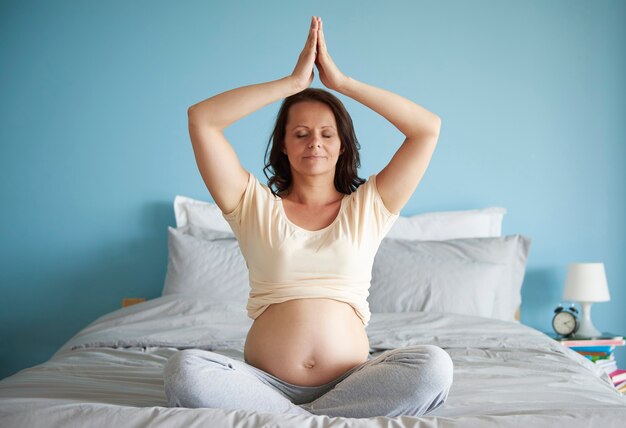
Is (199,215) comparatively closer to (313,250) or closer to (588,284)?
(313,250)

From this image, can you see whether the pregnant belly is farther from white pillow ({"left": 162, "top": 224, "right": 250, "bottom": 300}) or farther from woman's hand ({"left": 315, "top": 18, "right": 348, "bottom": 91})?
white pillow ({"left": 162, "top": 224, "right": 250, "bottom": 300})

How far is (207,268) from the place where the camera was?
10.2 feet

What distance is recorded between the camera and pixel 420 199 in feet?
11.9

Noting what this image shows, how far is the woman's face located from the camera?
1.86 metres

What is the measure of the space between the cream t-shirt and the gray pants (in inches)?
9.1

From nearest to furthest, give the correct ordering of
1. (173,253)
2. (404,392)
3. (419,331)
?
(404,392) < (419,331) < (173,253)

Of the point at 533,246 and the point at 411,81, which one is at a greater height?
the point at 411,81

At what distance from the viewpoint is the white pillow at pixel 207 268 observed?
3037 millimetres

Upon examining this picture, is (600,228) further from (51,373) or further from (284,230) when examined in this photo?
(51,373)

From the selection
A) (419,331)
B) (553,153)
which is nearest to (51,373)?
(419,331)

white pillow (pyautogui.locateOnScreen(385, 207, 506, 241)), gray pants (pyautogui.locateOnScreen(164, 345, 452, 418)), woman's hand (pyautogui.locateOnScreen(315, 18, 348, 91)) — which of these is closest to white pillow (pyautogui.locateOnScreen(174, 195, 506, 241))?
white pillow (pyautogui.locateOnScreen(385, 207, 506, 241))

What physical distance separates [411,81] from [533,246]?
104 cm

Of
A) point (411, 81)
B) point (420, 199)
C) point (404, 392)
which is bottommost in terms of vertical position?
point (404, 392)

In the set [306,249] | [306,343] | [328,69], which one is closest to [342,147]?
[328,69]
